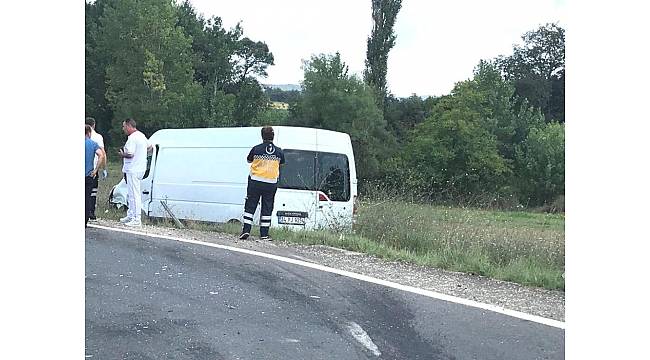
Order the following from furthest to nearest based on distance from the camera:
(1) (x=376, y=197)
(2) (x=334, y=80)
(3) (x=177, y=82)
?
(2) (x=334, y=80), (1) (x=376, y=197), (3) (x=177, y=82)

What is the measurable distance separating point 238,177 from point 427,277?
4973mm

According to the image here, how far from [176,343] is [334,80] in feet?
33.3

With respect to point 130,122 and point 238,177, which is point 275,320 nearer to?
point 130,122

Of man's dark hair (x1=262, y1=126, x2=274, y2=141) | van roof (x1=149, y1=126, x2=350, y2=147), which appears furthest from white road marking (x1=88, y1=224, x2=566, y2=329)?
van roof (x1=149, y1=126, x2=350, y2=147)

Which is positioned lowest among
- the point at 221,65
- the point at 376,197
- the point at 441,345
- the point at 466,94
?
the point at 441,345

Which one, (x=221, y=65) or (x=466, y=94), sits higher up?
(x=466, y=94)

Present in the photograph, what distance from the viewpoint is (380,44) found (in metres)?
9.52

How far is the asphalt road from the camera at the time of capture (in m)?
3.87

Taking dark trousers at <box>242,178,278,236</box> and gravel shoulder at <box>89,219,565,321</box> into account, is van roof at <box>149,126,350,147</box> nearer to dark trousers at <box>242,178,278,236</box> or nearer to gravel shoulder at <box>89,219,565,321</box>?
dark trousers at <box>242,178,278,236</box>

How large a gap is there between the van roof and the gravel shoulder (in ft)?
7.90

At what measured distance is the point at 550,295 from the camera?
5.20 metres
